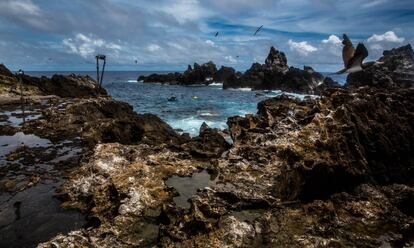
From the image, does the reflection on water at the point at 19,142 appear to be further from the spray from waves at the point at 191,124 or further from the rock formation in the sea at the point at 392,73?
the rock formation in the sea at the point at 392,73

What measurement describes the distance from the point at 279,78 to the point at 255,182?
3225 inches

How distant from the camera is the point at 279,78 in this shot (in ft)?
296

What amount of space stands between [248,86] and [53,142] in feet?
262

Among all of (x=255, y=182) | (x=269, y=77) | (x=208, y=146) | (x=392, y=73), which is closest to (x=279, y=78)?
(x=269, y=77)

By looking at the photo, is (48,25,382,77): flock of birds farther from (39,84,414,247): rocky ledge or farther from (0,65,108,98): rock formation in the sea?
(0,65,108,98): rock formation in the sea

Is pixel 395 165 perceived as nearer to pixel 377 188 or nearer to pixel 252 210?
pixel 377 188

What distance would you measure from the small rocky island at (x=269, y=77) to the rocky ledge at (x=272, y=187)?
62638 millimetres

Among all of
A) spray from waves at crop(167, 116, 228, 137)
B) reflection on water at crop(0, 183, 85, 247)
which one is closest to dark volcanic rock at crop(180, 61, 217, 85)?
spray from waves at crop(167, 116, 228, 137)

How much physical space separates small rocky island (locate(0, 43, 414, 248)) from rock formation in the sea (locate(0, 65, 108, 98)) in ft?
82.6

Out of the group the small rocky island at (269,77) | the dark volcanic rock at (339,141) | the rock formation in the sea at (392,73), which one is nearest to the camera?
the dark volcanic rock at (339,141)

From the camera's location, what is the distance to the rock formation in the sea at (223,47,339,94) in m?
84.0

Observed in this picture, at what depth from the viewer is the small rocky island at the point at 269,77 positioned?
278 feet

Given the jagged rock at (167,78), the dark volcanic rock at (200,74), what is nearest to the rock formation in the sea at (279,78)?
the dark volcanic rock at (200,74)

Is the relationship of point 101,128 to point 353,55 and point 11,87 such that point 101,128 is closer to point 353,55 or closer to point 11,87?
point 353,55
